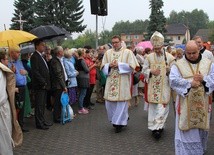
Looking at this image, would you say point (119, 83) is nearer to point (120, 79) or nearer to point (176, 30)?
point (120, 79)

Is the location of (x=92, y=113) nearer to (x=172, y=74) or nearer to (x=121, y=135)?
(x=121, y=135)

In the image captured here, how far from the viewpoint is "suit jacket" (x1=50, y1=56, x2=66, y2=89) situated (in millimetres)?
8969

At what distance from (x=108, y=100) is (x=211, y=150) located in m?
2.61

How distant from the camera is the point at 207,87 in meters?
5.43

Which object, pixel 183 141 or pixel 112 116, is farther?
pixel 112 116

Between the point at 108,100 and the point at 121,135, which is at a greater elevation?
the point at 108,100

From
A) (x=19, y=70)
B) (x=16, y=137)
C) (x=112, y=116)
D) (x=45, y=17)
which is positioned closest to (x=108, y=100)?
(x=112, y=116)

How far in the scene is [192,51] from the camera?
5.36 meters

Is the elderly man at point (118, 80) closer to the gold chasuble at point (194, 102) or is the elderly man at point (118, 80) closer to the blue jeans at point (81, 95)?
the blue jeans at point (81, 95)

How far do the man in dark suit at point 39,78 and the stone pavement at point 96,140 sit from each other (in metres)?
0.32

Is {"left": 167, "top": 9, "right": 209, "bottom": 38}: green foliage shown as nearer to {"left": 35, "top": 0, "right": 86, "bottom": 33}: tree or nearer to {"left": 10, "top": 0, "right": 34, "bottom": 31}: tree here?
{"left": 35, "top": 0, "right": 86, "bottom": 33}: tree

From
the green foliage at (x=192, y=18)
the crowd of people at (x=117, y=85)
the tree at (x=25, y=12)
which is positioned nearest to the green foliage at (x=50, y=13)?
the tree at (x=25, y=12)

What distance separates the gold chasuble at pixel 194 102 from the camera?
5.47m

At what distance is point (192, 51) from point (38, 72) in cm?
408
